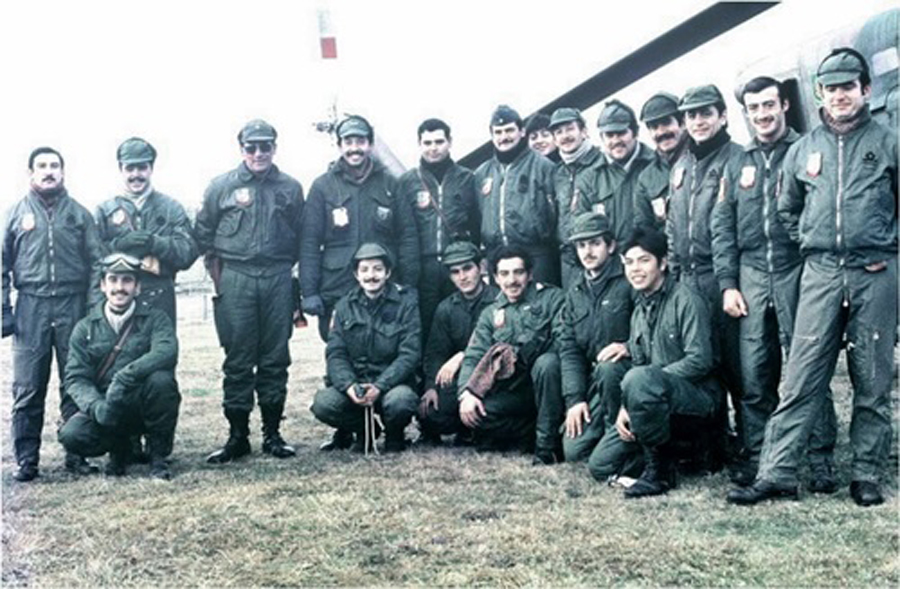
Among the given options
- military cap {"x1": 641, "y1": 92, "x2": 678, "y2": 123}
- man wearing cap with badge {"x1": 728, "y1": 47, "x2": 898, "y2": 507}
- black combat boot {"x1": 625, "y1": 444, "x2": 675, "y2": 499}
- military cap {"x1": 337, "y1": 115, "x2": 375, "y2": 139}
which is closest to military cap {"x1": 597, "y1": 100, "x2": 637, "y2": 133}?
military cap {"x1": 641, "y1": 92, "x2": 678, "y2": 123}

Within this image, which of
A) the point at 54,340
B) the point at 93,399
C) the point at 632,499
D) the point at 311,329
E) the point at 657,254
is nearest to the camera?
the point at 632,499

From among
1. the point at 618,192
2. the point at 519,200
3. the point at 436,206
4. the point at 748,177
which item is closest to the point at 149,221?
the point at 436,206

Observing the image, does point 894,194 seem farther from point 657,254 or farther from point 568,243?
point 568,243

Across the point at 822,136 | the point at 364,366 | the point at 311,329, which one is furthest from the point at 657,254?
the point at 311,329

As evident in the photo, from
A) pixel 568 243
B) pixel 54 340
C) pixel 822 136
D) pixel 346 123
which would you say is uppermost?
pixel 346 123

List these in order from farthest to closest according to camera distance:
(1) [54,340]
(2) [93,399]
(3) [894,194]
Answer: (1) [54,340] < (2) [93,399] < (3) [894,194]

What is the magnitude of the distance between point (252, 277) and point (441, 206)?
1.40m

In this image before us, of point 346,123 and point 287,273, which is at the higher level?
point 346,123

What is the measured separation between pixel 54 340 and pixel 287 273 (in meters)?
1.49

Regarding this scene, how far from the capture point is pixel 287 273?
6.02 m

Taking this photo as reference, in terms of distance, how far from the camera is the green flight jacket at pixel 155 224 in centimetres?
586

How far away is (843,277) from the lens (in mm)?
4070

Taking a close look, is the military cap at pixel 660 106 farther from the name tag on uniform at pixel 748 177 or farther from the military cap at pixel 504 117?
the military cap at pixel 504 117

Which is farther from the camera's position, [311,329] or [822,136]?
[311,329]
